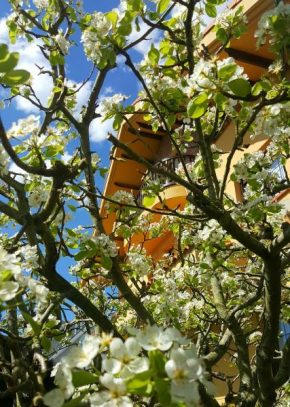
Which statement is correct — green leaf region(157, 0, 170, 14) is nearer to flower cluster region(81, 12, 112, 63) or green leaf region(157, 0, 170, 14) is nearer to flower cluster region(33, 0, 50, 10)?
flower cluster region(81, 12, 112, 63)

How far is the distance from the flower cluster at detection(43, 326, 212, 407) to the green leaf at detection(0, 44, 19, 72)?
1012mm

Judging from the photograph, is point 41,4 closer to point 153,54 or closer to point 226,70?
point 153,54

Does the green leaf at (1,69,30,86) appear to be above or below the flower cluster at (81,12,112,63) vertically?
below

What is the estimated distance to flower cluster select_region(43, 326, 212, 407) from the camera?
3.99 feet

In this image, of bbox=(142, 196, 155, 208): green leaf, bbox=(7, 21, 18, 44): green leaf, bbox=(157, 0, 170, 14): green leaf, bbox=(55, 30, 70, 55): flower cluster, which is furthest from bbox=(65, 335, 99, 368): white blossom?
bbox=(7, 21, 18, 44): green leaf

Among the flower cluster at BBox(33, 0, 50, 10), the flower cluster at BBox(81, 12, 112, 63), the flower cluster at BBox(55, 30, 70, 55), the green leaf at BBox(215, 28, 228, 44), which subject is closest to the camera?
the flower cluster at BBox(81, 12, 112, 63)

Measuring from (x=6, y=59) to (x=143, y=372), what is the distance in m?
1.14

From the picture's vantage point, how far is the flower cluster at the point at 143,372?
122cm

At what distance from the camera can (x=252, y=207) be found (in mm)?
3338

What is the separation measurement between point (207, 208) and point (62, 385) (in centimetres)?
150

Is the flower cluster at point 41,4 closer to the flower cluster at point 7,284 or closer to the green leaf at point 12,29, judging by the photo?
the green leaf at point 12,29

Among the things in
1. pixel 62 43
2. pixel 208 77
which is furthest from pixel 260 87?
pixel 62 43

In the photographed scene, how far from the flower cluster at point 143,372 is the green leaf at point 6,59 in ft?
3.32

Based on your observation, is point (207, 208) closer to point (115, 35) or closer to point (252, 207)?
point (252, 207)
